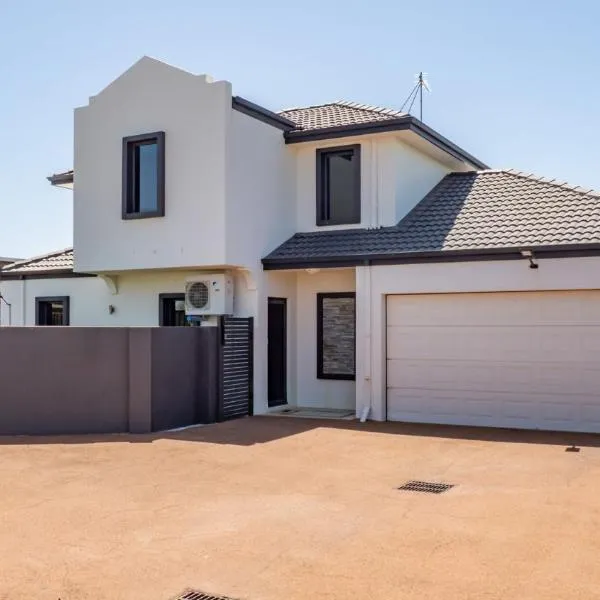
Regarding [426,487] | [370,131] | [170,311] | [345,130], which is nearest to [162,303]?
[170,311]

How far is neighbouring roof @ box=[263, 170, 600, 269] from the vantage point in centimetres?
1308

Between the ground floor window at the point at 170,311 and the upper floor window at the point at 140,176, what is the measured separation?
206 centimetres

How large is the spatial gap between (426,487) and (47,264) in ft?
44.1

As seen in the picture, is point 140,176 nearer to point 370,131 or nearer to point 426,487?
point 370,131

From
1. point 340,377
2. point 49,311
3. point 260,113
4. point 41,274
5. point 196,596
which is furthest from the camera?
point 49,311

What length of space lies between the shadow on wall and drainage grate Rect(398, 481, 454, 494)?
3385 millimetres

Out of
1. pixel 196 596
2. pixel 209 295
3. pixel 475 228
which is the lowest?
pixel 196 596

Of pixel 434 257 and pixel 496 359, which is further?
pixel 434 257

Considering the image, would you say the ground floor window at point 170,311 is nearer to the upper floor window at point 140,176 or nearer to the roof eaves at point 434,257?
the upper floor window at point 140,176

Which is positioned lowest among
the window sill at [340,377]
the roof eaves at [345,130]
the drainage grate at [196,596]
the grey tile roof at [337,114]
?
the drainage grate at [196,596]

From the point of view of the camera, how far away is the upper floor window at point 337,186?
15891 mm

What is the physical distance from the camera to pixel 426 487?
861 cm

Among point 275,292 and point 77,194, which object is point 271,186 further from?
point 77,194

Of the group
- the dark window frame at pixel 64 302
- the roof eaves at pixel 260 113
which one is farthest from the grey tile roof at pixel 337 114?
the dark window frame at pixel 64 302
